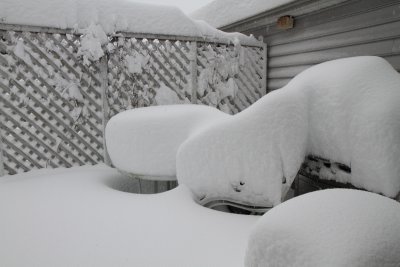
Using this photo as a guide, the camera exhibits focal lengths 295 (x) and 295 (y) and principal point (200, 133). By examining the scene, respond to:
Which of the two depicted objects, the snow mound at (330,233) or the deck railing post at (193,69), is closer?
the snow mound at (330,233)

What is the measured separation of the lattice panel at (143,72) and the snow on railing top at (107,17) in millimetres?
223

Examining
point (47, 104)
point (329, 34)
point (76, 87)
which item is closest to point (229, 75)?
point (329, 34)

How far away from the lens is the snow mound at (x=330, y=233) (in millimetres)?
1046

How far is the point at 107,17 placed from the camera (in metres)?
4.59

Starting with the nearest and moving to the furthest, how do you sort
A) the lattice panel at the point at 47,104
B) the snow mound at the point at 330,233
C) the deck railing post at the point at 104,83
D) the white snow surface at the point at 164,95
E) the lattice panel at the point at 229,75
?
1. the snow mound at the point at 330,233
2. the lattice panel at the point at 47,104
3. the deck railing post at the point at 104,83
4. the white snow surface at the point at 164,95
5. the lattice panel at the point at 229,75

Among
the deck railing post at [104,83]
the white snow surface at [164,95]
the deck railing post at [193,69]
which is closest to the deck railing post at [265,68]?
the deck railing post at [193,69]

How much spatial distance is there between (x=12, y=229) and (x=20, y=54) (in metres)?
2.68

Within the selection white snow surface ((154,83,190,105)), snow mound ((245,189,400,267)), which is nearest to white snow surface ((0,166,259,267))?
snow mound ((245,189,400,267))

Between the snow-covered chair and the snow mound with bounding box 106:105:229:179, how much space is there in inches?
10.6

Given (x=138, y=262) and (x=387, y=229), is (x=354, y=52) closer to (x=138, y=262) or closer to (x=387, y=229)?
(x=387, y=229)

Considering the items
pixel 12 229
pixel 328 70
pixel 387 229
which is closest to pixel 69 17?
pixel 12 229

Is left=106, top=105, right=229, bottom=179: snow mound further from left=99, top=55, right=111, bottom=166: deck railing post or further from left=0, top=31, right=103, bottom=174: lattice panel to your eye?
left=0, top=31, right=103, bottom=174: lattice panel

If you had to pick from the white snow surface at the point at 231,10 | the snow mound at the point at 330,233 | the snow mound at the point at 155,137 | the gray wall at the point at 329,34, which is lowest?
the snow mound at the point at 155,137

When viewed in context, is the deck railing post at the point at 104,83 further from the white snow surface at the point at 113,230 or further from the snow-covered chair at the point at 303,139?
the snow-covered chair at the point at 303,139
